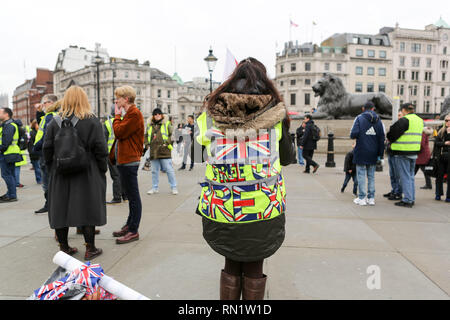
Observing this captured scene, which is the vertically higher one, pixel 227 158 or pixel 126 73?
pixel 126 73

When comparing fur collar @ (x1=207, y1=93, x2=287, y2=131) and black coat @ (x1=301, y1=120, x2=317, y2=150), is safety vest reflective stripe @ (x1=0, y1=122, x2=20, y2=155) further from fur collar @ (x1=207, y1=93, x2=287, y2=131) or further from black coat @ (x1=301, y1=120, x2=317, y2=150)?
black coat @ (x1=301, y1=120, x2=317, y2=150)

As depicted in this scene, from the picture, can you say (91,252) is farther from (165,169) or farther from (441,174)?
(441,174)

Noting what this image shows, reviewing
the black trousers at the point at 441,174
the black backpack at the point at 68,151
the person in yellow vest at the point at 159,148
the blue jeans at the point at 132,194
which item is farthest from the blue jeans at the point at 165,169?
the black trousers at the point at 441,174

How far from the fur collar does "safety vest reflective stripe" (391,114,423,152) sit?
198 inches

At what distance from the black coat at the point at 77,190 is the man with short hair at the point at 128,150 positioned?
0.54m

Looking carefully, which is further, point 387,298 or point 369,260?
point 369,260

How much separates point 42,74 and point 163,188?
120 meters

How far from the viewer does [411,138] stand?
6.12m

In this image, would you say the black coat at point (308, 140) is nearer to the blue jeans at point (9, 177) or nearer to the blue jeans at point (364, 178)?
the blue jeans at point (364, 178)

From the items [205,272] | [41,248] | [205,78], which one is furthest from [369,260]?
[205,78]

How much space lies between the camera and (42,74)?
10912 cm

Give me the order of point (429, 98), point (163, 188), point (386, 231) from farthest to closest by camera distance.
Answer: point (429, 98) < point (163, 188) < point (386, 231)

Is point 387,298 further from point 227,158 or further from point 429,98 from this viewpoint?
point 429,98

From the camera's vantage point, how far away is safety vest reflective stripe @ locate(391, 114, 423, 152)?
6105 millimetres
